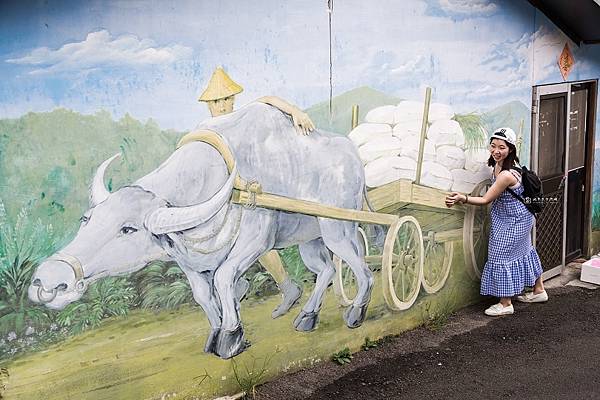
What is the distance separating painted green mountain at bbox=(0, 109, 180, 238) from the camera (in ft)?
10.5

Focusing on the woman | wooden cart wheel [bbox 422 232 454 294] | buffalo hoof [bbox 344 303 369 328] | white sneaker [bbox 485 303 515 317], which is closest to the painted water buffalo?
buffalo hoof [bbox 344 303 369 328]

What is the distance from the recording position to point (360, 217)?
4.77 metres

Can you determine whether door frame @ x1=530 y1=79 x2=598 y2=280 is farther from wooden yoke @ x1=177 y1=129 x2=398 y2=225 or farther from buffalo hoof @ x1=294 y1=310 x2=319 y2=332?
buffalo hoof @ x1=294 y1=310 x2=319 y2=332

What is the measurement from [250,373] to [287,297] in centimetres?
56

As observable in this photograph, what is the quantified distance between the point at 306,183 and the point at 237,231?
644 millimetres

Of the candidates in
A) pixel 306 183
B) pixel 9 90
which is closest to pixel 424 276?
pixel 306 183

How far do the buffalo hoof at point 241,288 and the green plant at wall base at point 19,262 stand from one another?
1.24m

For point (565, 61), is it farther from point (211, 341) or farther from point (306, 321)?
point (211, 341)

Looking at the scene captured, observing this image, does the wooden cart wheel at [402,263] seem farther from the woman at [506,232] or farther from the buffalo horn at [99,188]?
the buffalo horn at [99,188]

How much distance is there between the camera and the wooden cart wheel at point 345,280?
472 centimetres

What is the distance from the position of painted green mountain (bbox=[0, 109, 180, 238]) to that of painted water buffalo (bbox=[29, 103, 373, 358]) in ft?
0.26

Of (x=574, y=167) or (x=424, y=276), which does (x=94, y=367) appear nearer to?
(x=424, y=276)

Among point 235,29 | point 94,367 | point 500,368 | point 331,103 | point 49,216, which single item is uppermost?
point 235,29

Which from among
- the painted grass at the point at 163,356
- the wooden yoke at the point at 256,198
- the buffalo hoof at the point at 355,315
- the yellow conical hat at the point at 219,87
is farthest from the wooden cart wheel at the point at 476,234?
the yellow conical hat at the point at 219,87
